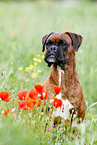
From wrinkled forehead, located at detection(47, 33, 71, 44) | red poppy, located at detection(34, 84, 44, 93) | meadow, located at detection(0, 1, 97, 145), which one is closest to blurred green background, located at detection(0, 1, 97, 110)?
meadow, located at detection(0, 1, 97, 145)

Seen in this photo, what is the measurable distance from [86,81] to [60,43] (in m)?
2.13

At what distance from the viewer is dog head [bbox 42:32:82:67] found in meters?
3.04

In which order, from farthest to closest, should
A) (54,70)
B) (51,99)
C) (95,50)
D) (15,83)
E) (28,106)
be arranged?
1. (95,50)
2. (15,83)
3. (54,70)
4. (51,99)
5. (28,106)

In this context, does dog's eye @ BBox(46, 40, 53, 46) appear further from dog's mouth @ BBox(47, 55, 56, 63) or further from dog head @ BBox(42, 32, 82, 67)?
dog's mouth @ BBox(47, 55, 56, 63)

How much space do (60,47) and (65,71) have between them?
308 millimetres

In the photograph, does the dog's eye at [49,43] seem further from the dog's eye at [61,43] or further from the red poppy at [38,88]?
the red poppy at [38,88]

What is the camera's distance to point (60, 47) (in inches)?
122

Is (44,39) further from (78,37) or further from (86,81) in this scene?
(86,81)

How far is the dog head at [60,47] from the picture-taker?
304cm

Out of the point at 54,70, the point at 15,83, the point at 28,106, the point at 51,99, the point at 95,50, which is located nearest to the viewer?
the point at 28,106

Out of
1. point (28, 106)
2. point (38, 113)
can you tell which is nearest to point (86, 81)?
point (38, 113)

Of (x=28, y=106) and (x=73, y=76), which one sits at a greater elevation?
(x=73, y=76)

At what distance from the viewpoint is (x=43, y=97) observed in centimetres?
229

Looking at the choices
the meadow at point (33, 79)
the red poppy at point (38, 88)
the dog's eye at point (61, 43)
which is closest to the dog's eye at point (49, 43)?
the dog's eye at point (61, 43)
